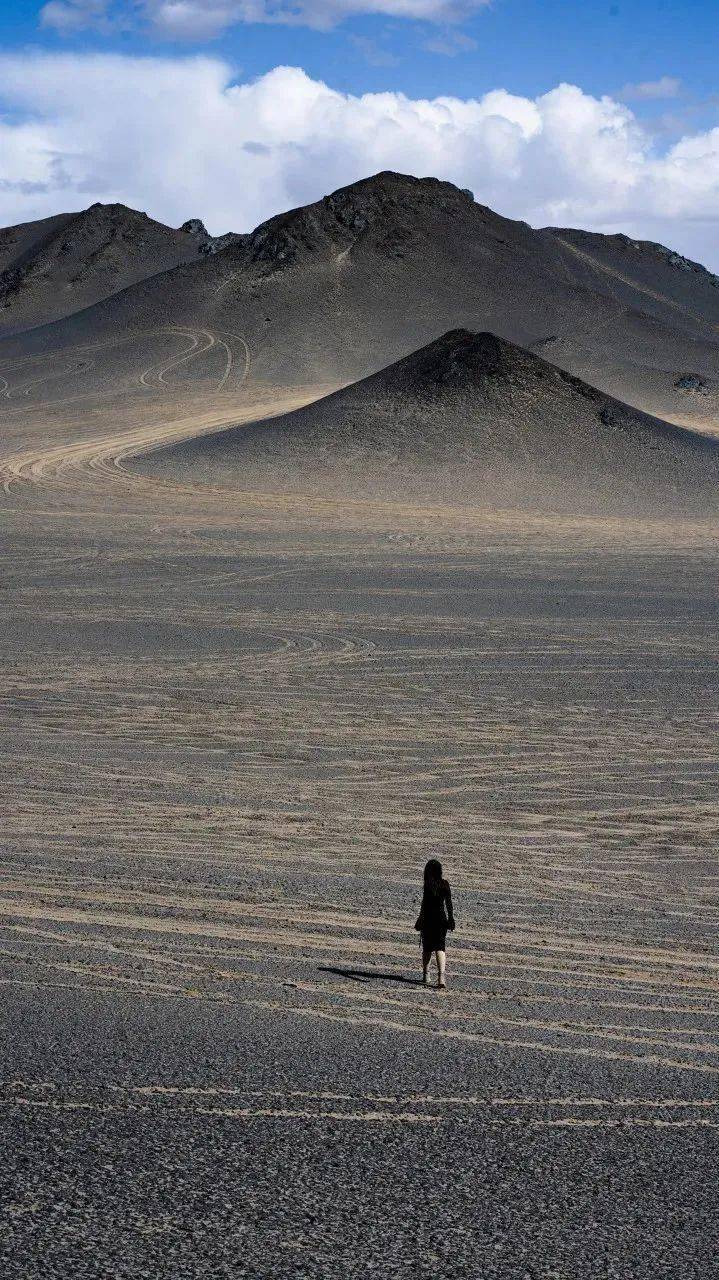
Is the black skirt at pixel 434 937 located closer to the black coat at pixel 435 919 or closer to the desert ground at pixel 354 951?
the black coat at pixel 435 919

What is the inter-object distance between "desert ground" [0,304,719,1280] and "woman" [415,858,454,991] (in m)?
0.18

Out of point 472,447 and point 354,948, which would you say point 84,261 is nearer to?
point 472,447

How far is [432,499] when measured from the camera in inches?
1885

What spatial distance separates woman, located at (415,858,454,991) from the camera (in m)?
7.59

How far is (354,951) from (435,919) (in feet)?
3.17

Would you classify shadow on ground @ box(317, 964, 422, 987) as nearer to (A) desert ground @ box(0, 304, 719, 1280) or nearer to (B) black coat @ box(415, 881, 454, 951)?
(A) desert ground @ box(0, 304, 719, 1280)

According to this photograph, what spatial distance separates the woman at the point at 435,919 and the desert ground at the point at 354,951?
0.18 metres

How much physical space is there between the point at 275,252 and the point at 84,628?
8071 cm

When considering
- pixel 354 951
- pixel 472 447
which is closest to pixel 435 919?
pixel 354 951

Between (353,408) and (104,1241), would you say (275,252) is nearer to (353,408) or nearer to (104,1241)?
(353,408)

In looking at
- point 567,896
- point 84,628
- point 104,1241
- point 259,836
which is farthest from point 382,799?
point 84,628

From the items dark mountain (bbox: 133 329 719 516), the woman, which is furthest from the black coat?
dark mountain (bbox: 133 329 719 516)

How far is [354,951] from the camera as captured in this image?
8.41 meters

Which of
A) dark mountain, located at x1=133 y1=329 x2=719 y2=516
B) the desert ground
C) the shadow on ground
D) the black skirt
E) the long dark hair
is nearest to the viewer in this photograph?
the desert ground
